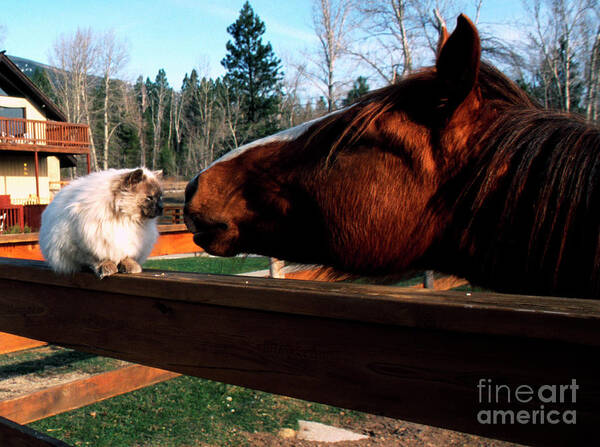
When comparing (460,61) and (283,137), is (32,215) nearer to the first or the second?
(283,137)

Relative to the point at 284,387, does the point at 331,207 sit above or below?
above

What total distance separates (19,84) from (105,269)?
2871 centimetres

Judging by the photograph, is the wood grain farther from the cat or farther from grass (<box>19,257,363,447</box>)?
the cat

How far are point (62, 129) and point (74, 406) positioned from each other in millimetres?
26210

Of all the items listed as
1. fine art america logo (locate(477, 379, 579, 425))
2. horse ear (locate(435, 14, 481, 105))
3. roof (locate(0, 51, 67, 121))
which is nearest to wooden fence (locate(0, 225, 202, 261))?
horse ear (locate(435, 14, 481, 105))

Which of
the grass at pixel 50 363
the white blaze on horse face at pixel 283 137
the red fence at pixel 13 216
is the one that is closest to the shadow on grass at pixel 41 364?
the grass at pixel 50 363

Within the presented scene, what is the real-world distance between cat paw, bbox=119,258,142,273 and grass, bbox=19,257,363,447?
205 centimetres

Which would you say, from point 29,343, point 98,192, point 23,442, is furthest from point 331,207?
point 29,343

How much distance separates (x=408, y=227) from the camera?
127cm

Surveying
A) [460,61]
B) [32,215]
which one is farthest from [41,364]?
[32,215]

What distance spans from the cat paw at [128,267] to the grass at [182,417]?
2.05 m

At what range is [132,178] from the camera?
2.10m

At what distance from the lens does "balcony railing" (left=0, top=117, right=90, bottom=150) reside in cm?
2320

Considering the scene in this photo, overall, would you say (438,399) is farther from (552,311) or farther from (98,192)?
(98,192)
